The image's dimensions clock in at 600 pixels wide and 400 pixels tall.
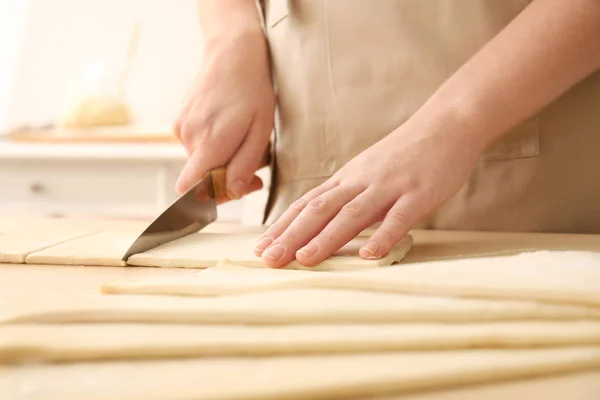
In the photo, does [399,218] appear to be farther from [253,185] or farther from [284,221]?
[253,185]

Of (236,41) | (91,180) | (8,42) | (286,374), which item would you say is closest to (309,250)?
(286,374)

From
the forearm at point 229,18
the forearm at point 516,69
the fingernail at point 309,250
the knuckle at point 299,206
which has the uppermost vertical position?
the forearm at point 229,18

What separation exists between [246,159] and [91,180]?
1354mm

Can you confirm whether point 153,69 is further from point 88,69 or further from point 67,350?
point 67,350

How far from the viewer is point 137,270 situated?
62 cm

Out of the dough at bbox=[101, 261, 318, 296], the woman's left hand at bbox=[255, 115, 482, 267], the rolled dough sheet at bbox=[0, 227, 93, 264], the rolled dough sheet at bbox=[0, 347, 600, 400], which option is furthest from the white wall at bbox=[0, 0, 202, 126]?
the rolled dough sheet at bbox=[0, 347, 600, 400]

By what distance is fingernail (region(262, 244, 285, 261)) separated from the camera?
0.57 metres

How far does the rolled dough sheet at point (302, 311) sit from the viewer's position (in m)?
0.36

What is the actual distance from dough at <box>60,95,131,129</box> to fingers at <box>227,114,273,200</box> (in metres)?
1.56

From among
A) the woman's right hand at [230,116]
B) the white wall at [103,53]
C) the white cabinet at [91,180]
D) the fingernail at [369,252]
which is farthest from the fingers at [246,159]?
the white wall at [103,53]

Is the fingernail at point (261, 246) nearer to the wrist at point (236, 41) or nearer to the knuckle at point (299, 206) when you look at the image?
the knuckle at point (299, 206)

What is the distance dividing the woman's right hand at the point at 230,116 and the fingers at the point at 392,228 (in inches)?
13.3

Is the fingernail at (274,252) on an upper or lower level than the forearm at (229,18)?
lower

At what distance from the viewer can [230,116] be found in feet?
2.91
